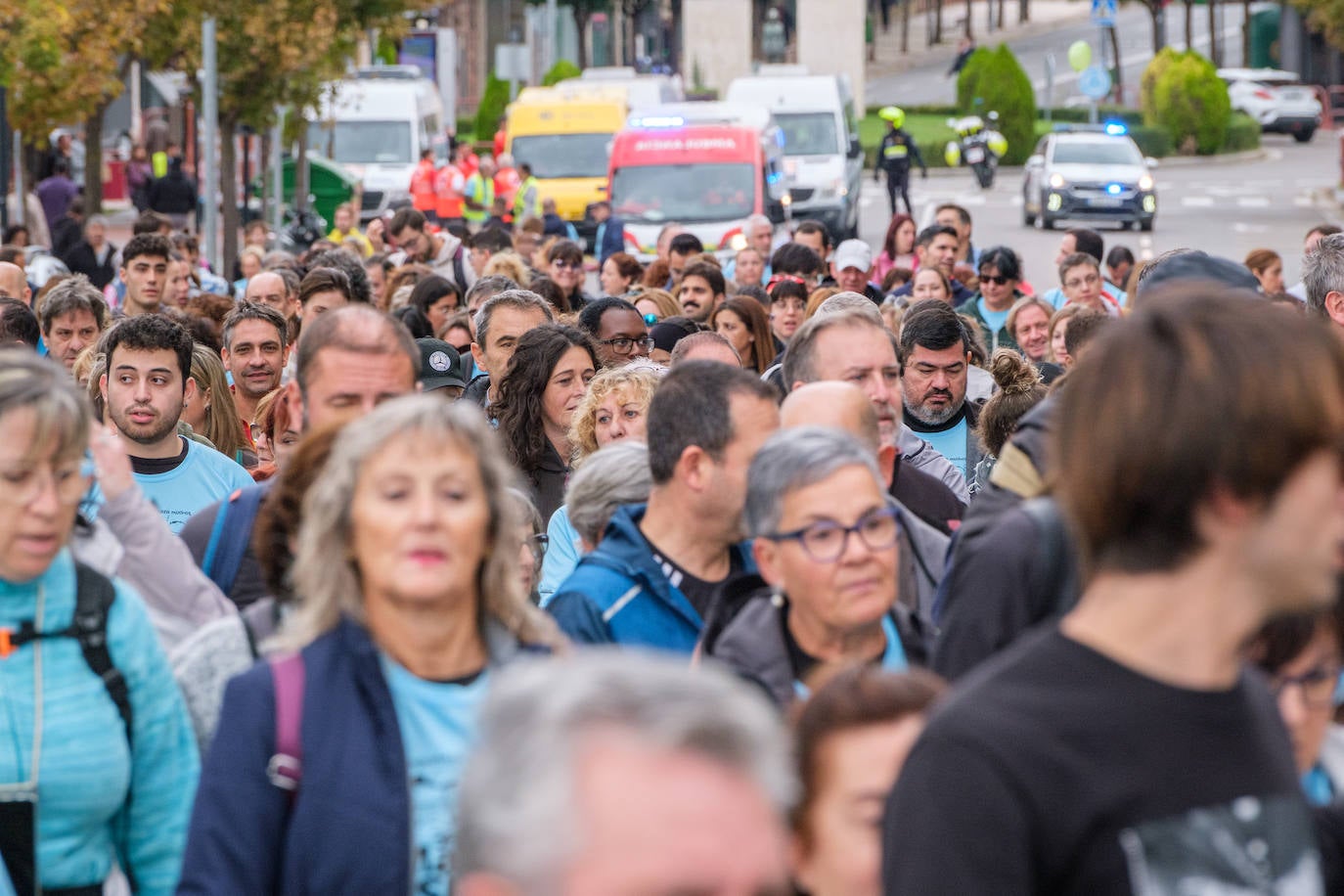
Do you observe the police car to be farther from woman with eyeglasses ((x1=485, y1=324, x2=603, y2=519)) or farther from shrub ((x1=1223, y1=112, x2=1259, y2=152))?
woman with eyeglasses ((x1=485, y1=324, x2=603, y2=519))

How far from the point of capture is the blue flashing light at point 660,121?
2716 centimetres

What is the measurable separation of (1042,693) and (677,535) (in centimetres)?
246

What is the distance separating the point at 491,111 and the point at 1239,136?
21512mm

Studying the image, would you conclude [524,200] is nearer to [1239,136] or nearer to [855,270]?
[855,270]

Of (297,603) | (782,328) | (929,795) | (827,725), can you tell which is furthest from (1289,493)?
(782,328)

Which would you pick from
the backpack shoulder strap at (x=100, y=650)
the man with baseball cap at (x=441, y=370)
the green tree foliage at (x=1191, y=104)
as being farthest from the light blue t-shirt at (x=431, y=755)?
the green tree foliage at (x=1191, y=104)

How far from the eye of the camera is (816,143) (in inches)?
1443

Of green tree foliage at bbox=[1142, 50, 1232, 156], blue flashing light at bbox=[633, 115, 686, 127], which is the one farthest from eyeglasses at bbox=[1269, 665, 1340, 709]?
green tree foliage at bbox=[1142, 50, 1232, 156]

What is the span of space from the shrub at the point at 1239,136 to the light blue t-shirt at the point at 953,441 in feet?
183

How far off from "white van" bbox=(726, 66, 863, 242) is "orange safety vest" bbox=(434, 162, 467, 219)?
582 centimetres

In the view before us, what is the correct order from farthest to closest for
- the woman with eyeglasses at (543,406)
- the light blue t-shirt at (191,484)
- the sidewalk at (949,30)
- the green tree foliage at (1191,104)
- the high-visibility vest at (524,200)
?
the sidewalk at (949,30) < the green tree foliage at (1191,104) < the high-visibility vest at (524,200) < the woman with eyeglasses at (543,406) < the light blue t-shirt at (191,484)

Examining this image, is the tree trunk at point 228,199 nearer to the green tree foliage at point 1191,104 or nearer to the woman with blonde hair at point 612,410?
the woman with blonde hair at point 612,410

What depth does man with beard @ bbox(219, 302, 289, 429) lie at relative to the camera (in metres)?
9.45

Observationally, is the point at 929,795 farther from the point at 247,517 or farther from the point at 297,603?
the point at 247,517
